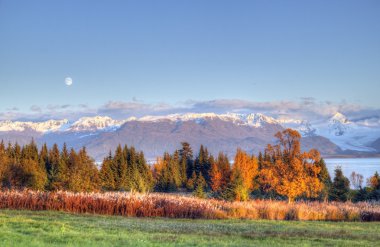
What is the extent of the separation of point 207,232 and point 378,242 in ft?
20.3

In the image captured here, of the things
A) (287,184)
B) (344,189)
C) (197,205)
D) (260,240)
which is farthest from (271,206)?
(344,189)

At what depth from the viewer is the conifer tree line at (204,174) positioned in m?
42.8

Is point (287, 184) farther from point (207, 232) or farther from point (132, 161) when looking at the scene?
point (132, 161)

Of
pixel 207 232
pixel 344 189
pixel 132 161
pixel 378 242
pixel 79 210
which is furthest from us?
pixel 132 161

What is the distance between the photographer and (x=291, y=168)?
4338cm

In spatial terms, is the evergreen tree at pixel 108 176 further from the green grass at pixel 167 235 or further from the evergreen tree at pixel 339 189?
the green grass at pixel 167 235

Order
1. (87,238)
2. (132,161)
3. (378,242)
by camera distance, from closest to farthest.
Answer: (87,238) → (378,242) → (132,161)

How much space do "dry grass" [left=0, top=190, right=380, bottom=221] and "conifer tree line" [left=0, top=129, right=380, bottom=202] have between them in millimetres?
11208

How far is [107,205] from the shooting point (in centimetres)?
2791

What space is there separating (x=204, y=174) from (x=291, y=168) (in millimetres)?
40100

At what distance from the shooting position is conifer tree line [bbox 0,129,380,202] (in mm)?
42750

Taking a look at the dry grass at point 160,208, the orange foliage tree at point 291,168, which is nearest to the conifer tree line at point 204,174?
the orange foliage tree at point 291,168

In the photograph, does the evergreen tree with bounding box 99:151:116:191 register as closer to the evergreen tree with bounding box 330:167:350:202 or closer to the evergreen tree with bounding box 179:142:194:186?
the evergreen tree with bounding box 179:142:194:186

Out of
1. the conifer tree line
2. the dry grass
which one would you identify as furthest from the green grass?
the conifer tree line
